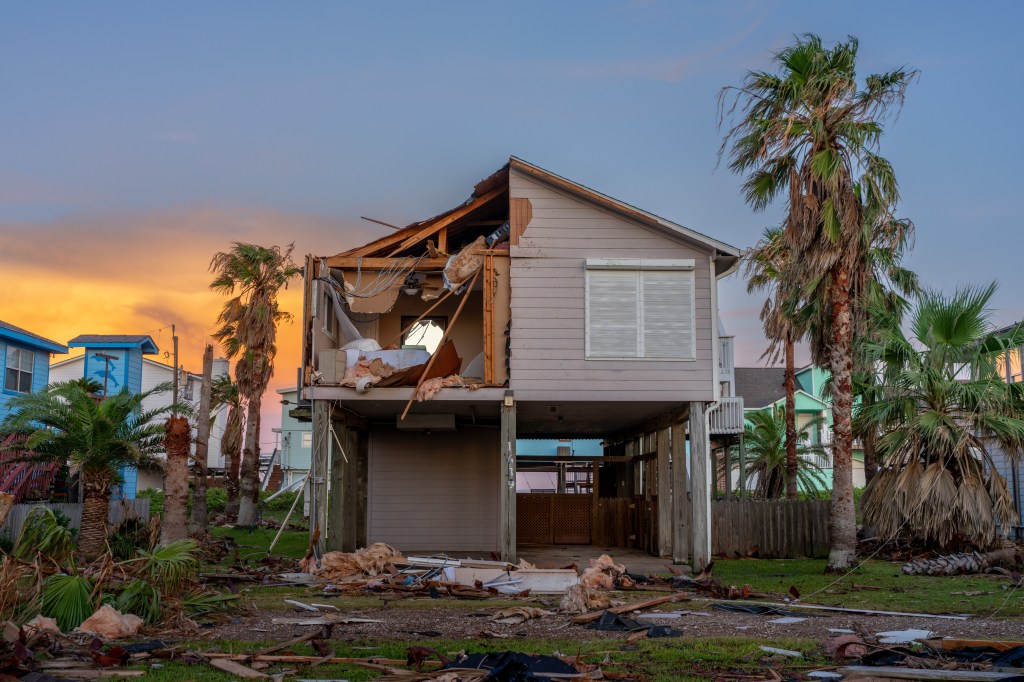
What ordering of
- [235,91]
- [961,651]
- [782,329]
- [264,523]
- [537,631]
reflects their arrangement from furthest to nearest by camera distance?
[264,523] < [782,329] < [235,91] < [537,631] < [961,651]

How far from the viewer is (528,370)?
18.3 meters

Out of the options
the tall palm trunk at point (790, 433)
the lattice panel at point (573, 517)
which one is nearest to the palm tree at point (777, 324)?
the tall palm trunk at point (790, 433)

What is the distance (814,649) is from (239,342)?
23.2 meters

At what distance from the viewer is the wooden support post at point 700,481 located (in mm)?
18328

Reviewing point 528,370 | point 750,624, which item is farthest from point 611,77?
point 750,624

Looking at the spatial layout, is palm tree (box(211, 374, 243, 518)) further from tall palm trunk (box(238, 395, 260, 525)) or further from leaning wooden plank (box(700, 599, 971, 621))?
leaning wooden plank (box(700, 599, 971, 621))

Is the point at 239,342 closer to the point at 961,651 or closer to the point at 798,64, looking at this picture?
the point at 798,64

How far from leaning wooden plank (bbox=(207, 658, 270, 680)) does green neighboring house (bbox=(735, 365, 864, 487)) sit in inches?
1506

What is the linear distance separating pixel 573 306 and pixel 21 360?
2129cm

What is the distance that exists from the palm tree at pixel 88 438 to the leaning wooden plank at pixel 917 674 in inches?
581

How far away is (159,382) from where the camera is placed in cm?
4969

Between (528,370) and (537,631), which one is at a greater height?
(528,370)

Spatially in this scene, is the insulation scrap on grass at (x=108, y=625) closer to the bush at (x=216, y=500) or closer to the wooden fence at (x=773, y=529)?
the wooden fence at (x=773, y=529)

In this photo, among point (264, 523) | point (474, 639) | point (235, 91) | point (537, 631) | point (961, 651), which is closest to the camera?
point (961, 651)
